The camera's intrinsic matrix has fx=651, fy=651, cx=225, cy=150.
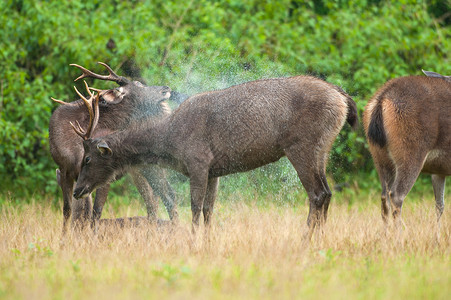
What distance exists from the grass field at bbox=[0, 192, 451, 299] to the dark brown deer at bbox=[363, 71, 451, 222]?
21.3 inches

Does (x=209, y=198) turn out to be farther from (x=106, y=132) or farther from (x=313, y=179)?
(x=106, y=132)

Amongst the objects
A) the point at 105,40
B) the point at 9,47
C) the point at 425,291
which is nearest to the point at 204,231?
the point at 425,291

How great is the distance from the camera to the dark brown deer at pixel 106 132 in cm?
816

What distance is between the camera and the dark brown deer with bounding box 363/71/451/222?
22.8 ft

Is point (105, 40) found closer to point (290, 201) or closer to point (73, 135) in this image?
point (73, 135)

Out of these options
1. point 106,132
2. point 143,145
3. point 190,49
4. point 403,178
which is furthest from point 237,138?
point 190,49

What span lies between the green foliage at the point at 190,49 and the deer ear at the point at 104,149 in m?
2.99

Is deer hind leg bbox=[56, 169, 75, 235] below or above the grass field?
below

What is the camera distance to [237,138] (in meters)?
7.22

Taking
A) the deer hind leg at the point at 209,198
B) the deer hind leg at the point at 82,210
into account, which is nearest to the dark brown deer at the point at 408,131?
the deer hind leg at the point at 209,198

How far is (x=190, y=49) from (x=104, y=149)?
3.94 meters

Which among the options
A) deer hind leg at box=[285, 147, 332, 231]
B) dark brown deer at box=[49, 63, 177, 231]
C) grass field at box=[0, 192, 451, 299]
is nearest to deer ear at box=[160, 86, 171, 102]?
dark brown deer at box=[49, 63, 177, 231]

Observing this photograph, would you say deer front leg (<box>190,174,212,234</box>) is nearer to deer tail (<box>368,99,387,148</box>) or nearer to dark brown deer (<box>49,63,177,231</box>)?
dark brown deer (<box>49,63,177,231</box>)

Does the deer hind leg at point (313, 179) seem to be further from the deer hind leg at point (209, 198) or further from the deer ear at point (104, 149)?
the deer ear at point (104, 149)
